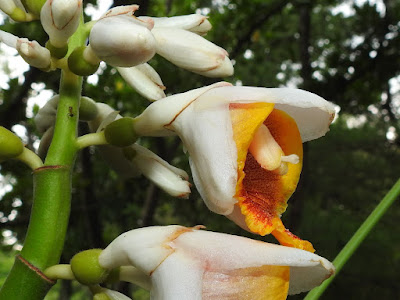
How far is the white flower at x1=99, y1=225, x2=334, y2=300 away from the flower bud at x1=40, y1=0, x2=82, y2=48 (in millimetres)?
329

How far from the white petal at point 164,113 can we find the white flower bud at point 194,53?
58 millimetres

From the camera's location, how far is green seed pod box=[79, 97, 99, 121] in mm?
1040

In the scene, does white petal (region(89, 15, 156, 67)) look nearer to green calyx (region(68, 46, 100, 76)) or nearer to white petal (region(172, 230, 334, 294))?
green calyx (region(68, 46, 100, 76))

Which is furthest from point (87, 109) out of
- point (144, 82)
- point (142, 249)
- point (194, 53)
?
point (142, 249)

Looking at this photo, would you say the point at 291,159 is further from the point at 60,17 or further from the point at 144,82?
the point at 60,17

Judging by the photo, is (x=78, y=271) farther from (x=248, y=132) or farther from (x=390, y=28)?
(x=390, y=28)

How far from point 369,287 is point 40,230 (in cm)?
290

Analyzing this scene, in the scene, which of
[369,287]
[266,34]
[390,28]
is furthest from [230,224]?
[390,28]

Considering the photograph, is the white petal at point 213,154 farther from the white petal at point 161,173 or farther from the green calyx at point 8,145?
the green calyx at point 8,145

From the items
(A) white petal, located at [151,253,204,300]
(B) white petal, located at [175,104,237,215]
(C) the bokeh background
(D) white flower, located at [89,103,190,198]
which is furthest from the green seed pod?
(C) the bokeh background

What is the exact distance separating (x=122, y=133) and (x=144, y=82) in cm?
11

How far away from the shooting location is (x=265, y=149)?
2.73ft

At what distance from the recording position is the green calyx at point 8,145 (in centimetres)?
88

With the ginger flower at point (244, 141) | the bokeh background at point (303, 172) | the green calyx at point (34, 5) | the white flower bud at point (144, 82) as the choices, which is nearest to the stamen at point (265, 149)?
the ginger flower at point (244, 141)
